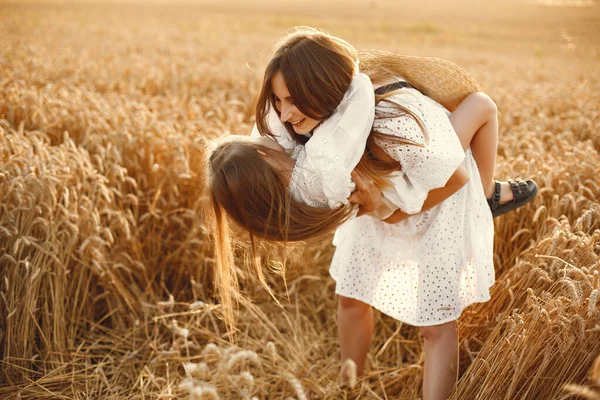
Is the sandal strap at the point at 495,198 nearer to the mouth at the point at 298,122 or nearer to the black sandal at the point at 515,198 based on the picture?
the black sandal at the point at 515,198

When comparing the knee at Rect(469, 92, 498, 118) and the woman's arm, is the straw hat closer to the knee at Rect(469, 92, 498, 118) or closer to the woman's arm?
the knee at Rect(469, 92, 498, 118)

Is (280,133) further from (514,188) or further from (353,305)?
(514,188)

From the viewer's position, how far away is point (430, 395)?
186cm

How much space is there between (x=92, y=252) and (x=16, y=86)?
246cm

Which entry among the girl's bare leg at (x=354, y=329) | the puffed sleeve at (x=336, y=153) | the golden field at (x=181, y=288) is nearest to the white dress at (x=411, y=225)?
the puffed sleeve at (x=336, y=153)

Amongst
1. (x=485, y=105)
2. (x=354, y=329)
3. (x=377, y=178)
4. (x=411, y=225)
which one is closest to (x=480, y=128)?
(x=485, y=105)

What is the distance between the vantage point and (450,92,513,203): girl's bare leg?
2.02 metres

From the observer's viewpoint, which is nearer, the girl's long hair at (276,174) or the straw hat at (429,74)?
the girl's long hair at (276,174)

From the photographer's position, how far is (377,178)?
175 cm

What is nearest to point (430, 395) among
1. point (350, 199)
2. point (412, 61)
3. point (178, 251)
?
point (350, 199)

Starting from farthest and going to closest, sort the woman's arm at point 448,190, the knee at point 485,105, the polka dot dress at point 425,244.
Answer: the knee at point 485,105
the woman's arm at point 448,190
the polka dot dress at point 425,244

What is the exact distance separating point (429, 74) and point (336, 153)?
798mm

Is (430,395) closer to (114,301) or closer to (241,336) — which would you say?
(241,336)

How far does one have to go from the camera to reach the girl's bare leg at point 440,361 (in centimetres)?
186
